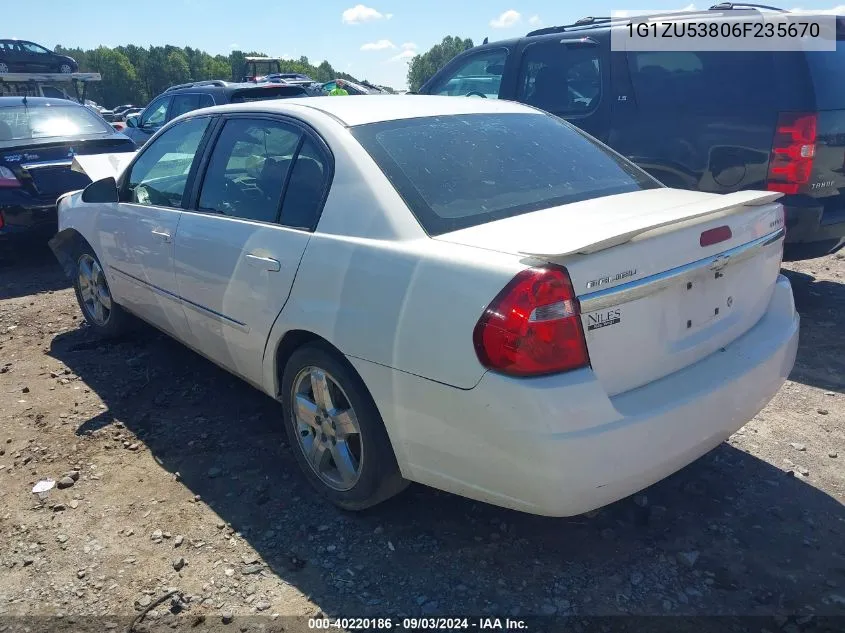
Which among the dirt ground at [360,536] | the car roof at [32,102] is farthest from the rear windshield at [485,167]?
the car roof at [32,102]

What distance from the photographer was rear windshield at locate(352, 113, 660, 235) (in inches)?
104

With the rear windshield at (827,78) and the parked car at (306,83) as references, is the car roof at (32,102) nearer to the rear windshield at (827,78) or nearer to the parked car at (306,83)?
the parked car at (306,83)

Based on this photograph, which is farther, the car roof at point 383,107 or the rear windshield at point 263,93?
the rear windshield at point 263,93

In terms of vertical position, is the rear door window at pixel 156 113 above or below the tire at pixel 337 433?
above

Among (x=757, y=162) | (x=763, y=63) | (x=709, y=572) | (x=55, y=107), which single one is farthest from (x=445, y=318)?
(x=55, y=107)

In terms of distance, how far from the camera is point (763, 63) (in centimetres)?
468

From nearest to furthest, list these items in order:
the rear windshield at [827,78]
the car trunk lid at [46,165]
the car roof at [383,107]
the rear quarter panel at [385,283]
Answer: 1. the rear quarter panel at [385,283]
2. the car roof at [383,107]
3. the rear windshield at [827,78]
4. the car trunk lid at [46,165]

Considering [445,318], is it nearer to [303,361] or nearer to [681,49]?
[303,361]

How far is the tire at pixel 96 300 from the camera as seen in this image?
482 cm

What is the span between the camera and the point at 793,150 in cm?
451

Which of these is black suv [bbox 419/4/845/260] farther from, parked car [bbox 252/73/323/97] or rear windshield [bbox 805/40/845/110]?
parked car [bbox 252/73/323/97]

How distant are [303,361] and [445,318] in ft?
2.88

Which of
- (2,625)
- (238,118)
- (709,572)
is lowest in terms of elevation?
(2,625)

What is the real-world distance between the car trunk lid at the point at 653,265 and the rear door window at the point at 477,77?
3.98 m
